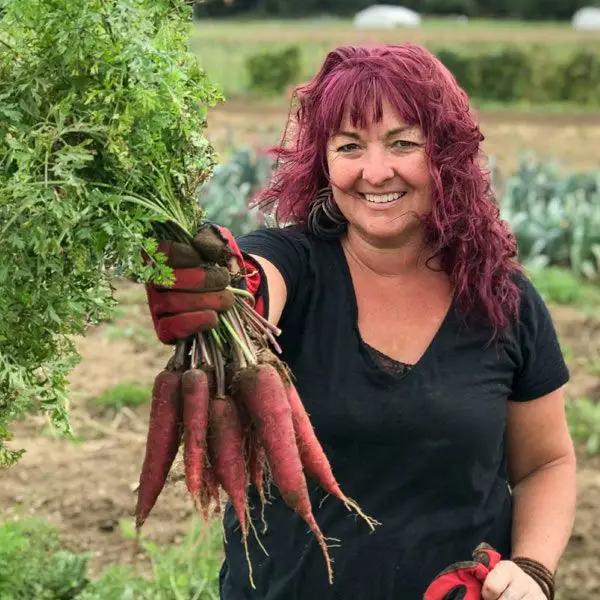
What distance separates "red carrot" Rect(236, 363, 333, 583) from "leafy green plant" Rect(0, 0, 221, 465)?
0.28 m

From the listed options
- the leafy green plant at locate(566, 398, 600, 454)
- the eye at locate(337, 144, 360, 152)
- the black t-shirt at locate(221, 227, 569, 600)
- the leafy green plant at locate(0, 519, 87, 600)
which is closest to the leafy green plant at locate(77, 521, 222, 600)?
the leafy green plant at locate(0, 519, 87, 600)

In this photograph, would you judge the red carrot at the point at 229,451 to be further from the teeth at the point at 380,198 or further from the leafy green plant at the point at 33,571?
the leafy green plant at the point at 33,571

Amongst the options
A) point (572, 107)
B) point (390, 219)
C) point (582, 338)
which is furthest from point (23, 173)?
point (572, 107)

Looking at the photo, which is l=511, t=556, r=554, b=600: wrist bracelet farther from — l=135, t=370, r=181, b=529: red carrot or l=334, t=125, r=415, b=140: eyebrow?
l=334, t=125, r=415, b=140: eyebrow

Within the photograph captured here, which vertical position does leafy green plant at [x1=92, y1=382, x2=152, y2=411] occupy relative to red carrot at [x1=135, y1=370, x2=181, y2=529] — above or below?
below

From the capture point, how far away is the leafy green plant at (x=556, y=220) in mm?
8523

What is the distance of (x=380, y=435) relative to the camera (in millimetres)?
2371

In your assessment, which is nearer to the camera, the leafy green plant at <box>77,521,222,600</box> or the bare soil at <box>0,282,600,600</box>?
the leafy green plant at <box>77,521,222,600</box>

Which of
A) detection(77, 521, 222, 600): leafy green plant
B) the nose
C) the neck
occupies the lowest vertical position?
detection(77, 521, 222, 600): leafy green plant

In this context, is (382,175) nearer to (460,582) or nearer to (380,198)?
(380,198)

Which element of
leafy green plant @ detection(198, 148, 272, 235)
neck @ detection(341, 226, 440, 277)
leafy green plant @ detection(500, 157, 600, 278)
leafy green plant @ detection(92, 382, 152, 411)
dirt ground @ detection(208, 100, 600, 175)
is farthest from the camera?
dirt ground @ detection(208, 100, 600, 175)

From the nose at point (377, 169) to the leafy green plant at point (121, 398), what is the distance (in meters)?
3.77

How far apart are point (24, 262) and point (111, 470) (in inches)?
130

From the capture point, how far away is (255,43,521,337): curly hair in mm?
2312
